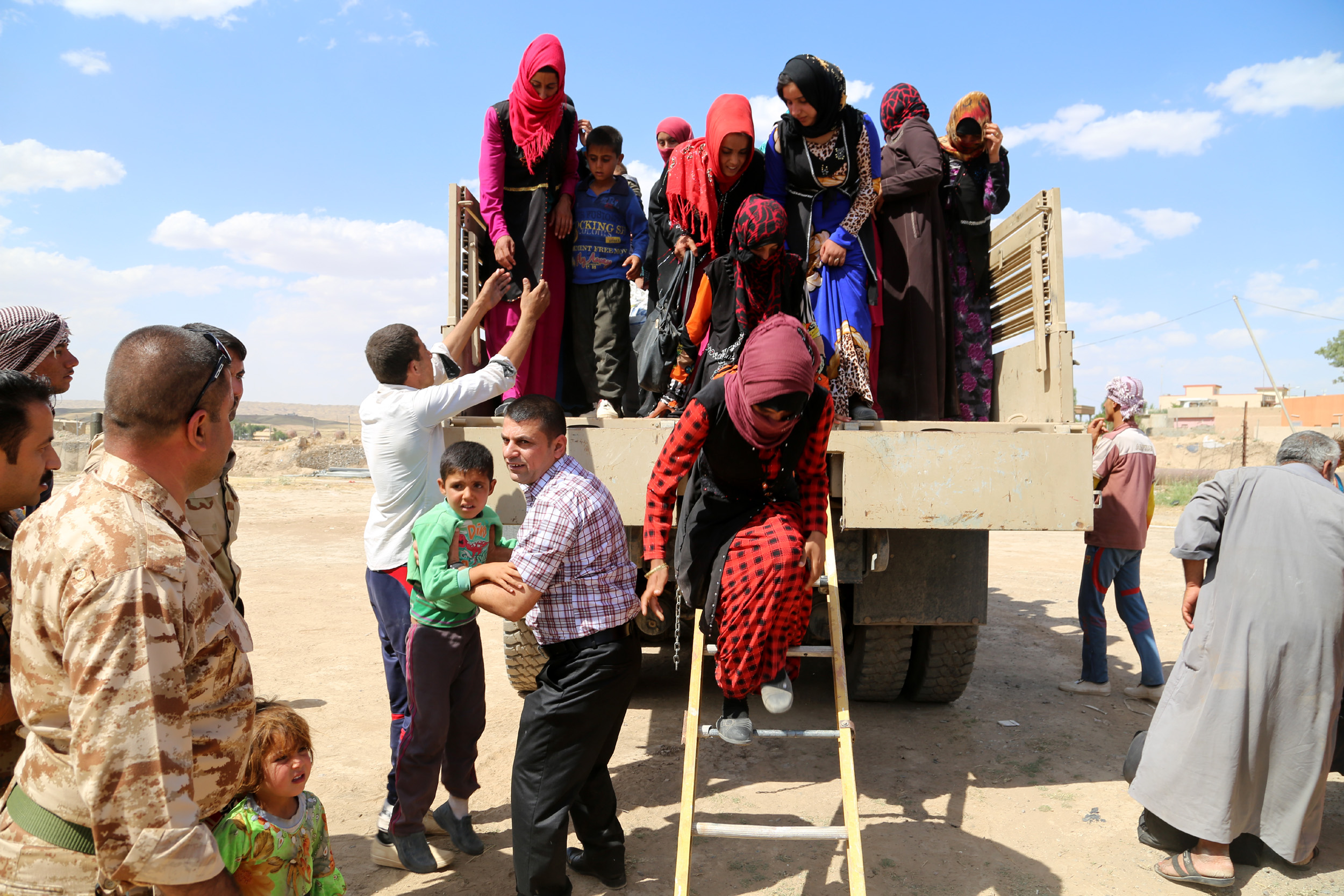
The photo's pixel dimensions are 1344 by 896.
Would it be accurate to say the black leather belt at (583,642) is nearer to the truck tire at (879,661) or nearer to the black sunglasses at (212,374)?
the black sunglasses at (212,374)

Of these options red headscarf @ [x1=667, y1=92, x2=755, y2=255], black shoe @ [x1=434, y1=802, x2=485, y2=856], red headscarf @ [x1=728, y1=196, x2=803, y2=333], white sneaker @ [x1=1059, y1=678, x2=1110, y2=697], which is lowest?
white sneaker @ [x1=1059, y1=678, x2=1110, y2=697]

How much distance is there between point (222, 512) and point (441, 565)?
0.69 m

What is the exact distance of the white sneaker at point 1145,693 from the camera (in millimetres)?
4648

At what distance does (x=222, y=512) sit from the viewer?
257cm

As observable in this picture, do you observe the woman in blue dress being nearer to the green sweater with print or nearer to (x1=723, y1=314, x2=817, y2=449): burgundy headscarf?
(x1=723, y1=314, x2=817, y2=449): burgundy headscarf

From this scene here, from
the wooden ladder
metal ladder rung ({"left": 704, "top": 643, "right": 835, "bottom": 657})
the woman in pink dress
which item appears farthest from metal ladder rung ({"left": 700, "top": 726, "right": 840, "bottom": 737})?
the woman in pink dress

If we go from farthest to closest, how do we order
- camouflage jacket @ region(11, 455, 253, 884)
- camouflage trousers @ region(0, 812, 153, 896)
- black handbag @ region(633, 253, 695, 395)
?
1. black handbag @ region(633, 253, 695, 395)
2. camouflage trousers @ region(0, 812, 153, 896)
3. camouflage jacket @ region(11, 455, 253, 884)

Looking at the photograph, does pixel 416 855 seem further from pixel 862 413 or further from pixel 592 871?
pixel 862 413

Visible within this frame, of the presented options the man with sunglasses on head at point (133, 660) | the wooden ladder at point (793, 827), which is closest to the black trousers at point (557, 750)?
the wooden ladder at point (793, 827)

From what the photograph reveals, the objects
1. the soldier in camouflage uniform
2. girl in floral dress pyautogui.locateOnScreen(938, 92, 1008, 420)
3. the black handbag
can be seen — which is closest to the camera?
the soldier in camouflage uniform

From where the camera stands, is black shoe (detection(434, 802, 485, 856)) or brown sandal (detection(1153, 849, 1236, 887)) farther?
black shoe (detection(434, 802, 485, 856))

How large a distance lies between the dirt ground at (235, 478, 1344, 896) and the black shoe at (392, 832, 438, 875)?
4cm

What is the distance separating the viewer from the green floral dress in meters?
1.82

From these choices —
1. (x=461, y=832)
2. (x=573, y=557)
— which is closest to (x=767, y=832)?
(x=573, y=557)
